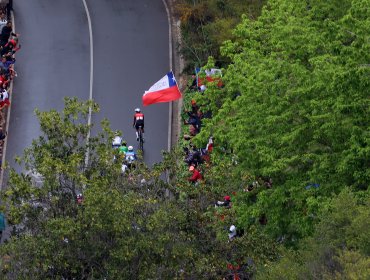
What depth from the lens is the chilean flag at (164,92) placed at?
35.4 meters

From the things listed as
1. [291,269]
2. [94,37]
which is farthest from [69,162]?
[94,37]

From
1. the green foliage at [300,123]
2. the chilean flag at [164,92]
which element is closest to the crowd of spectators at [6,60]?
the chilean flag at [164,92]

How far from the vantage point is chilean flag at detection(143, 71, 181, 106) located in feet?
116

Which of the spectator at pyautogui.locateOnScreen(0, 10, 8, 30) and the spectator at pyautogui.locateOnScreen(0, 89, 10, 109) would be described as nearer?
the spectator at pyautogui.locateOnScreen(0, 89, 10, 109)

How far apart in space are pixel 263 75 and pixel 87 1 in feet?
84.4

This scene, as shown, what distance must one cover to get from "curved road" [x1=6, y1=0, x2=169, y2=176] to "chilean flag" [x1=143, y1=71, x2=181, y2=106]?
3.33 m

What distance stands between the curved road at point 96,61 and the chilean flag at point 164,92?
3333mm

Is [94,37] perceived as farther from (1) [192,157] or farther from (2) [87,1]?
(1) [192,157]

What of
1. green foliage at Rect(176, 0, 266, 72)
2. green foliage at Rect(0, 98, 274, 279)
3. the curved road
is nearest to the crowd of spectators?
the curved road

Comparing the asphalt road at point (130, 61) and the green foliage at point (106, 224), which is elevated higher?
the asphalt road at point (130, 61)

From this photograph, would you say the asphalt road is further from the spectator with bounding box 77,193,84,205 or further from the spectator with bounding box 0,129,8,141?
the spectator with bounding box 77,193,84,205

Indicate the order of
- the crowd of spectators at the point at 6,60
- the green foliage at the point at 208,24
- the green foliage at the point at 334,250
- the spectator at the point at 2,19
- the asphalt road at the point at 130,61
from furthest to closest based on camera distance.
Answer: the spectator at the point at 2,19 < the green foliage at the point at 208,24 < the asphalt road at the point at 130,61 < the crowd of spectators at the point at 6,60 < the green foliage at the point at 334,250

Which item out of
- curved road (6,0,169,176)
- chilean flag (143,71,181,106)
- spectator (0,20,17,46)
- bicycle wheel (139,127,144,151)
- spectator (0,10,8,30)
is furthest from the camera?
spectator (0,10,8,30)

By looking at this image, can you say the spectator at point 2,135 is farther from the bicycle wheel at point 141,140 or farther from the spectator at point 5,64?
the bicycle wheel at point 141,140
